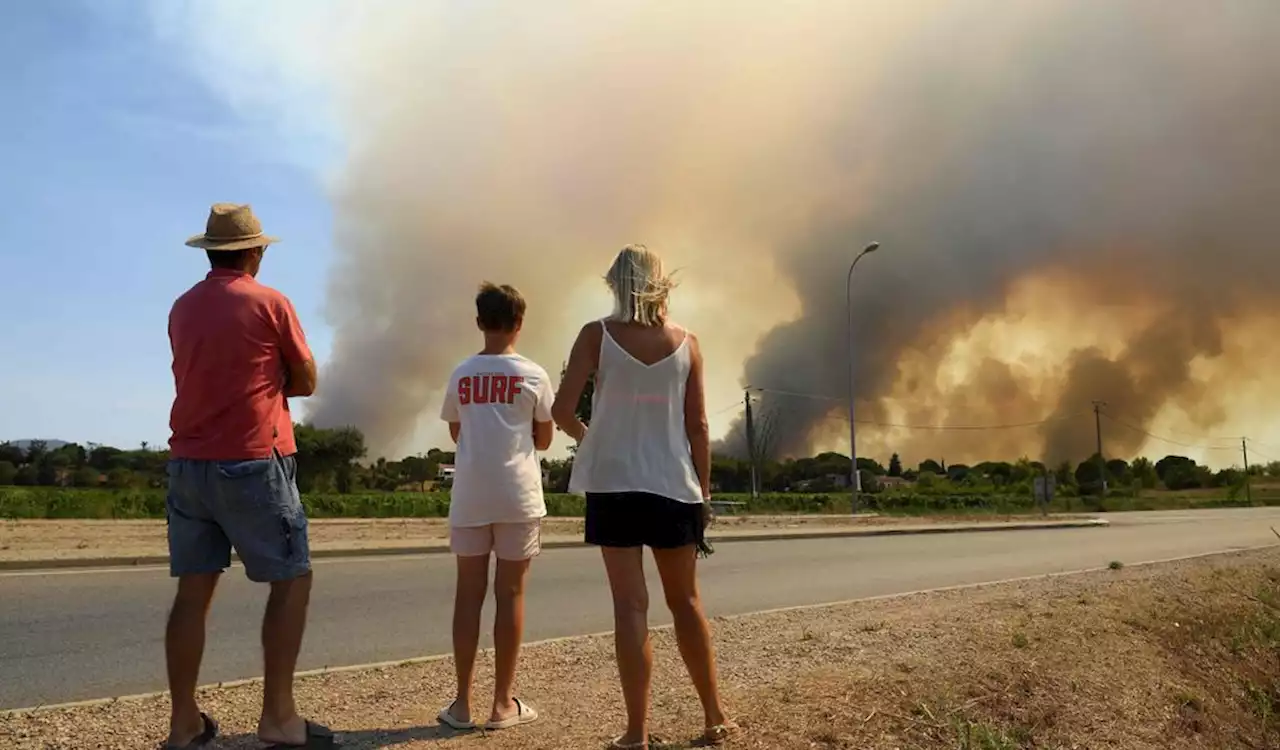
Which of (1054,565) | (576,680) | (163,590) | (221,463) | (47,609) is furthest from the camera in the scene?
(1054,565)

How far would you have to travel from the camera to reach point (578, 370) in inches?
149

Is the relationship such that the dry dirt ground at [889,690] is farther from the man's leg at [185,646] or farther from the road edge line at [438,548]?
the road edge line at [438,548]

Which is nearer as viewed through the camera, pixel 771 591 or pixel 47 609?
pixel 47 609

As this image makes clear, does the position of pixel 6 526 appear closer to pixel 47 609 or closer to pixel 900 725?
pixel 47 609

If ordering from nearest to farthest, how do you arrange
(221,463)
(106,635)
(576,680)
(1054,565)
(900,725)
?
1. (221,463)
2. (900,725)
3. (576,680)
4. (106,635)
5. (1054,565)

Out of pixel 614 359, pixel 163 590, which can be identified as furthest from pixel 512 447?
pixel 163 590

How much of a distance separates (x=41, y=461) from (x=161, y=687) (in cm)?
5358

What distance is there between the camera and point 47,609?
843 cm

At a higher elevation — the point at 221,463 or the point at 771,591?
the point at 221,463

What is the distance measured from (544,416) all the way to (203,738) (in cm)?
178

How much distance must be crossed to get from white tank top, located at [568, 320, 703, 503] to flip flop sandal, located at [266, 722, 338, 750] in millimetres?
1356

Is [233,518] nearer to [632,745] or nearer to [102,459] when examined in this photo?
[632,745]

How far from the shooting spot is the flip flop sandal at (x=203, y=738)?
3652 millimetres

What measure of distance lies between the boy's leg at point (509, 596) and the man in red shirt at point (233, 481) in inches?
32.8
